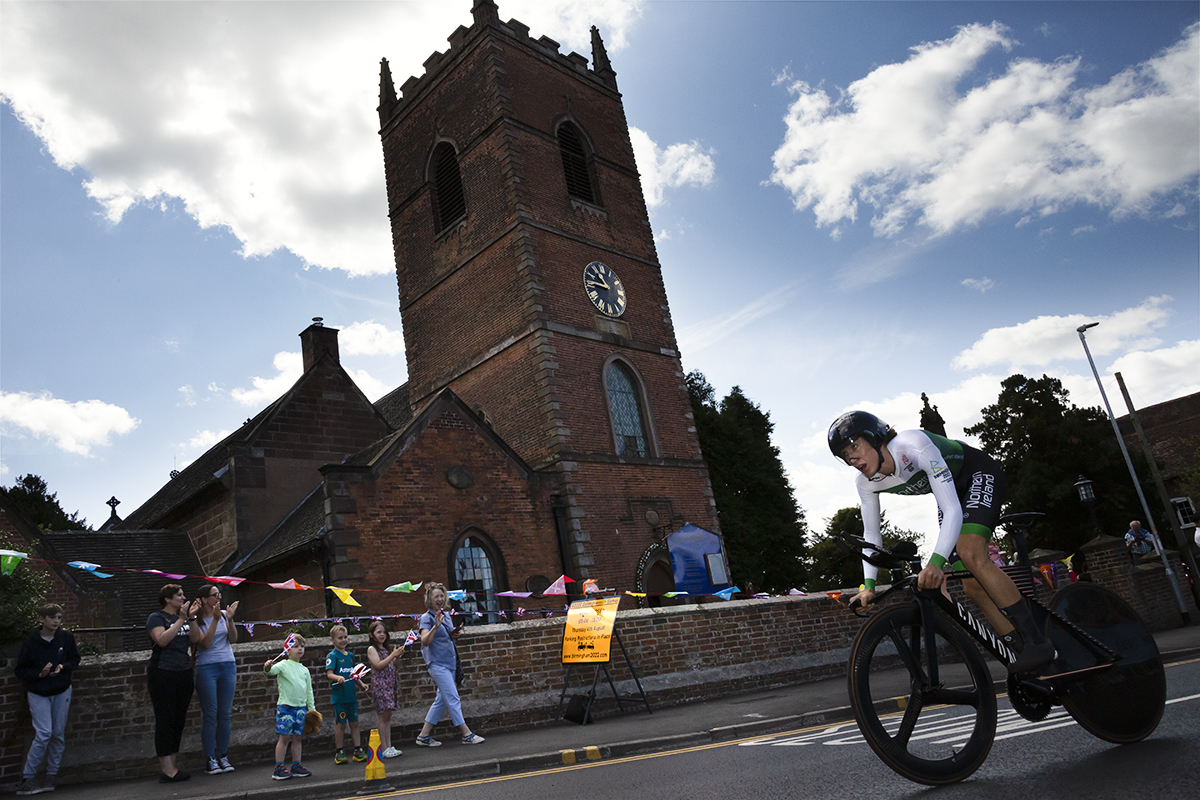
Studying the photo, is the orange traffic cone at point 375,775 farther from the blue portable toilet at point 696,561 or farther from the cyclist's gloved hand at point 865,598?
the blue portable toilet at point 696,561

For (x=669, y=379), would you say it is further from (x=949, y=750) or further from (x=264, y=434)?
(x=949, y=750)

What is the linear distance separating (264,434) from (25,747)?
528 inches

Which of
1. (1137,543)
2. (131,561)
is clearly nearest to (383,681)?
(131,561)

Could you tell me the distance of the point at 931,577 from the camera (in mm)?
3639

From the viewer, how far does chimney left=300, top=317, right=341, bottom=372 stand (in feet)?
79.7

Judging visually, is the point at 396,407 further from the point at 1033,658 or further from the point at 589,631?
the point at 1033,658

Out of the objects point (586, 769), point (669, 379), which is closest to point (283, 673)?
point (586, 769)

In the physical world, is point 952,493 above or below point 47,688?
below

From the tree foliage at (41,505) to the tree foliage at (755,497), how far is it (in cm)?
2943

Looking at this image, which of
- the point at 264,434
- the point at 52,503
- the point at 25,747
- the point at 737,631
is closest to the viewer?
the point at 25,747

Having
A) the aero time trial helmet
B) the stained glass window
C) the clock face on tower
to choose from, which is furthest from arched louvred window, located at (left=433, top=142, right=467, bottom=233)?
the aero time trial helmet

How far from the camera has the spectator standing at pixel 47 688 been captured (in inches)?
294

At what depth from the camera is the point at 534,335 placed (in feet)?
70.4

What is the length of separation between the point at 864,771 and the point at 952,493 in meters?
1.69
